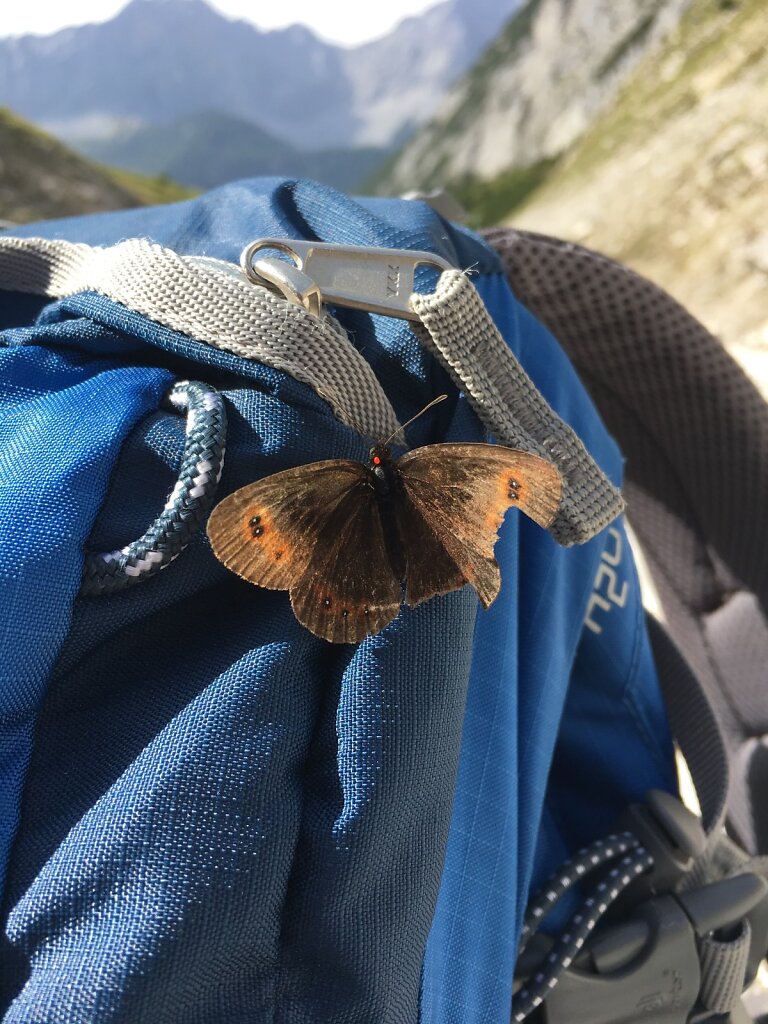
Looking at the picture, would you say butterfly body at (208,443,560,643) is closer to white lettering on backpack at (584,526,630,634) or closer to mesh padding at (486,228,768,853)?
white lettering on backpack at (584,526,630,634)

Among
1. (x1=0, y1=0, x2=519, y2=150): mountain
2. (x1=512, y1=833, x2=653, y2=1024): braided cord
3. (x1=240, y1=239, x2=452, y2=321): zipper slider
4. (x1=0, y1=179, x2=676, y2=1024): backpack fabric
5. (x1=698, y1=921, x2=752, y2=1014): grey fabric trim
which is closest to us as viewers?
(x1=0, y1=179, x2=676, y2=1024): backpack fabric

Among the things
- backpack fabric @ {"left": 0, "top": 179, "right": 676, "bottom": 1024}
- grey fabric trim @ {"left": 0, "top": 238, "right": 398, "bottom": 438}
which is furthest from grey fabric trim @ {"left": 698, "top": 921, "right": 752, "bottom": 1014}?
grey fabric trim @ {"left": 0, "top": 238, "right": 398, "bottom": 438}

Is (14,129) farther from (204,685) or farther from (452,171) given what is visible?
(452,171)

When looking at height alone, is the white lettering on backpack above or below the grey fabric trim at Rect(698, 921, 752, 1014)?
above

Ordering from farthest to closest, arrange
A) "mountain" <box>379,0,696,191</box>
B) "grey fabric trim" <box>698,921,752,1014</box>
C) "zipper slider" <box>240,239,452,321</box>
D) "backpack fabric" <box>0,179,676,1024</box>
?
"mountain" <box>379,0,696,191</box>, "grey fabric trim" <box>698,921,752,1014</box>, "zipper slider" <box>240,239,452,321</box>, "backpack fabric" <box>0,179,676,1024</box>

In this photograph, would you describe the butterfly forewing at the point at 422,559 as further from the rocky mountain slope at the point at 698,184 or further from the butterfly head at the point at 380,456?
the rocky mountain slope at the point at 698,184

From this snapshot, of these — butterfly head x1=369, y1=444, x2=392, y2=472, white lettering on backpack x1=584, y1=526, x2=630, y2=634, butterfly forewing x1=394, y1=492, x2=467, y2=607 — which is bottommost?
white lettering on backpack x1=584, y1=526, x2=630, y2=634
